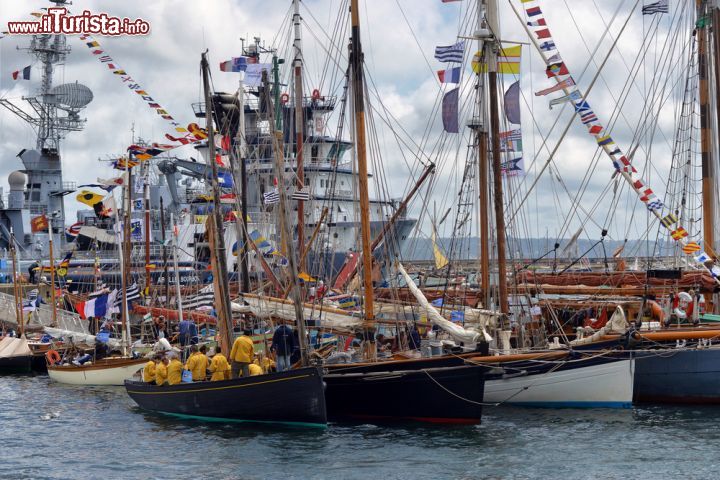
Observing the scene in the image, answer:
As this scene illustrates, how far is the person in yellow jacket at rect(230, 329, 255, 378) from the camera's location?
28.3 metres

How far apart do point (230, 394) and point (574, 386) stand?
11043 mm

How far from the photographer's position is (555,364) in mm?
30422

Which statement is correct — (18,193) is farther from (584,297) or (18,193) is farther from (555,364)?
(555,364)

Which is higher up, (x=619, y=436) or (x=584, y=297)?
(x=584, y=297)

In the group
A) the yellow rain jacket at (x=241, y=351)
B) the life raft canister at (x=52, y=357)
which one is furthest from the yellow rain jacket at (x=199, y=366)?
the life raft canister at (x=52, y=357)

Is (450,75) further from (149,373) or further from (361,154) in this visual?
(149,373)

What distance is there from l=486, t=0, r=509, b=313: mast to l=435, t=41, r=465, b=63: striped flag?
3928 mm

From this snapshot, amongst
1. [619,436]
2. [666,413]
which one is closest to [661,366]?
[666,413]

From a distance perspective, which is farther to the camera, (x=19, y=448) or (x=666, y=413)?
(x=666, y=413)

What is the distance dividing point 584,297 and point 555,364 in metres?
11.1

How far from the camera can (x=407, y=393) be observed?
93.1ft

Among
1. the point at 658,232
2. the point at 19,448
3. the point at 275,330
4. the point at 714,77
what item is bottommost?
the point at 19,448

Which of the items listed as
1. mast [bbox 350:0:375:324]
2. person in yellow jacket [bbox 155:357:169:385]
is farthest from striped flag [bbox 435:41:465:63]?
person in yellow jacket [bbox 155:357:169:385]

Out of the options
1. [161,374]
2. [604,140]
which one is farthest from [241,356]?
[604,140]
